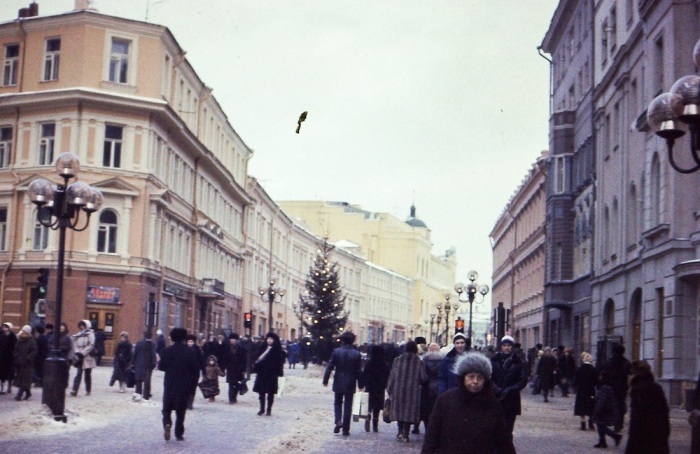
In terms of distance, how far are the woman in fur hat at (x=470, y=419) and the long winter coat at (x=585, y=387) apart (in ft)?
49.6

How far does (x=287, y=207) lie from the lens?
130 m

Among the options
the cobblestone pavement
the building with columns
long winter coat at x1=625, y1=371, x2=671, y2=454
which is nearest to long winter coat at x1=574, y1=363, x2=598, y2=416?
the cobblestone pavement

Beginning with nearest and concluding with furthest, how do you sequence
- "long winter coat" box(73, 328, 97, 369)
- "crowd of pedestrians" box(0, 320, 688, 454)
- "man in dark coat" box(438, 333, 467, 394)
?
"crowd of pedestrians" box(0, 320, 688, 454)
"man in dark coat" box(438, 333, 467, 394)
"long winter coat" box(73, 328, 97, 369)

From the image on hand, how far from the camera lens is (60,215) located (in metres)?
20.2

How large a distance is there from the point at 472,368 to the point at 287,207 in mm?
122427

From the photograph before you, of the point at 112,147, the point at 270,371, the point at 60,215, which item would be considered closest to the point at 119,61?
the point at 112,147

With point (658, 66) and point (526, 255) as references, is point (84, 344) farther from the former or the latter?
point (526, 255)

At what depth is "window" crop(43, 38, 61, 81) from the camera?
48188mm

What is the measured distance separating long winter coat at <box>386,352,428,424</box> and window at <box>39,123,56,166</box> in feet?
105

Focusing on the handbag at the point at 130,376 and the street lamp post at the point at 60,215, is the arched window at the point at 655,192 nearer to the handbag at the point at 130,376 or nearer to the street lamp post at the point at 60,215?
the handbag at the point at 130,376

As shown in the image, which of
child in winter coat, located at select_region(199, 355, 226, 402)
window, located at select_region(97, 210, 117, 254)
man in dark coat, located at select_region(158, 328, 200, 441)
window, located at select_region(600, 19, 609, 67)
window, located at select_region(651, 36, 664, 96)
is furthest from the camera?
window, located at select_region(97, 210, 117, 254)

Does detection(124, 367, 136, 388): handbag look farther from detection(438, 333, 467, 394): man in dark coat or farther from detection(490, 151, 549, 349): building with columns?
detection(490, 151, 549, 349): building with columns

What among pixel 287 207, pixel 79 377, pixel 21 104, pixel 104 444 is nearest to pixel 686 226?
pixel 79 377

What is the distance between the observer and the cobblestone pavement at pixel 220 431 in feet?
53.1
